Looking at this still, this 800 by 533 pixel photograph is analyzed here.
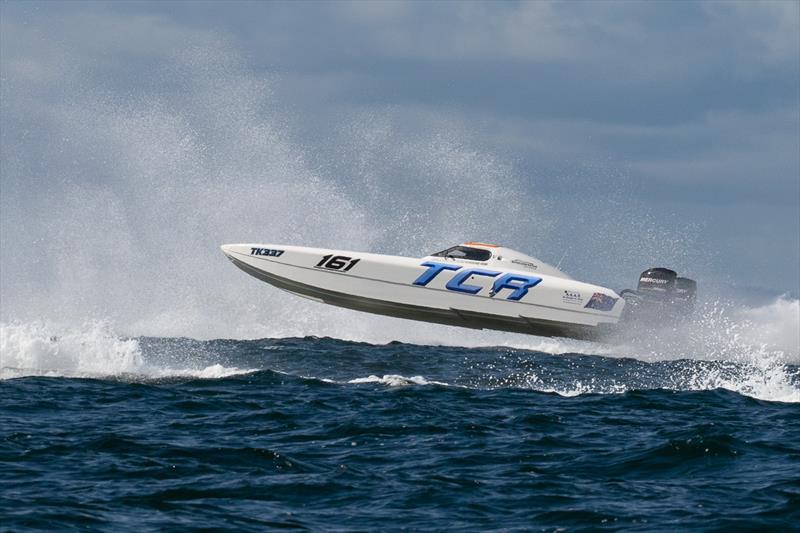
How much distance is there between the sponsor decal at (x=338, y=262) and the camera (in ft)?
79.7

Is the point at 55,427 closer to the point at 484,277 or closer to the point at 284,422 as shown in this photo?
the point at 284,422

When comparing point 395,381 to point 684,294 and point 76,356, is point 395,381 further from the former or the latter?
point 684,294

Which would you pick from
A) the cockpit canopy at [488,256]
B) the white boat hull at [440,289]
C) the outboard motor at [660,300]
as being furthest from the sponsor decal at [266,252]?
the outboard motor at [660,300]

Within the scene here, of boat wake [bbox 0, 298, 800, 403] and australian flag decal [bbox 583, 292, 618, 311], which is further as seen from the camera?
australian flag decal [bbox 583, 292, 618, 311]

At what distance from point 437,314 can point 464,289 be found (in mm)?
923

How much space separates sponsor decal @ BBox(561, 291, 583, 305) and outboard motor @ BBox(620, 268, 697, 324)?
1.31 m

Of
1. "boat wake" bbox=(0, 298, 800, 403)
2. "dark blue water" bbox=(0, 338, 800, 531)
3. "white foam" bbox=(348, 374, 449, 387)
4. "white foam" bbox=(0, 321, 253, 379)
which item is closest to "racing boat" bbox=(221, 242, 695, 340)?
"boat wake" bbox=(0, 298, 800, 403)

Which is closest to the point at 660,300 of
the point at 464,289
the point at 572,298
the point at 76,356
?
the point at 572,298

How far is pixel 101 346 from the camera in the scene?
17062mm

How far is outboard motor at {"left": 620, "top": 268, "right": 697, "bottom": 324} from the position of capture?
82.3 feet

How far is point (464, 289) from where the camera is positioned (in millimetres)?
24344

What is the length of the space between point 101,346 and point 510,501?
10.1 m

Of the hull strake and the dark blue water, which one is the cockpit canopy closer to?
the hull strake

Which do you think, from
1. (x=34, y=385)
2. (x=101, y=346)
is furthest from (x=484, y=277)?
(x=34, y=385)
